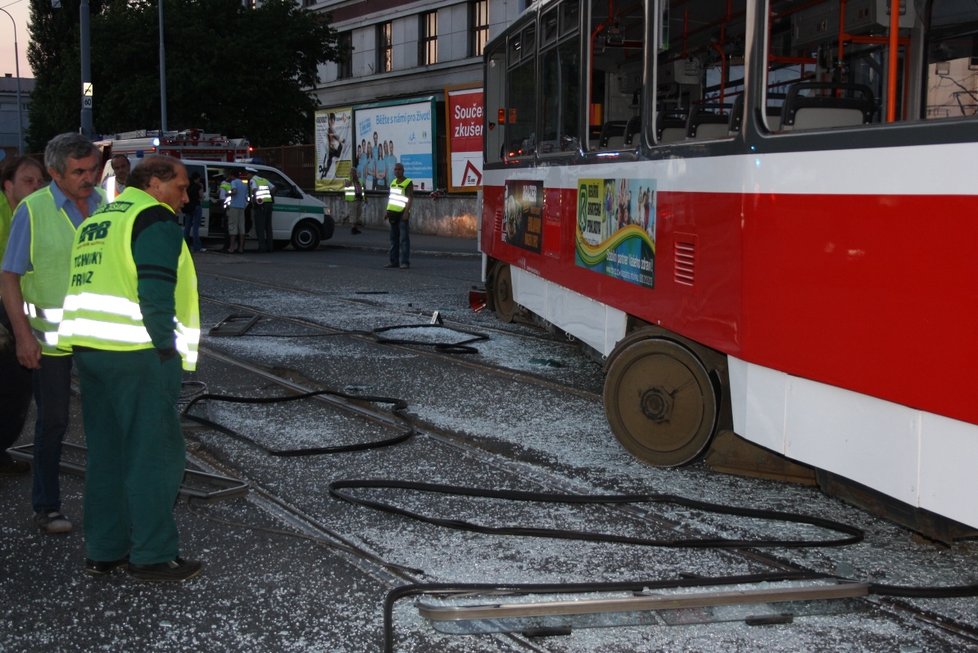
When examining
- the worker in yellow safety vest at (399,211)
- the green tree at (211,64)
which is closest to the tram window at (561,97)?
the worker in yellow safety vest at (399,211)

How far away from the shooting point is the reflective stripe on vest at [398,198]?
19.2 meters

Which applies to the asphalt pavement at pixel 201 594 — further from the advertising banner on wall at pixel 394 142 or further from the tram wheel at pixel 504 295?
the advertising banner on wall at pixel 394 142

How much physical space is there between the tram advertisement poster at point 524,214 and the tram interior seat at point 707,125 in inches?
132

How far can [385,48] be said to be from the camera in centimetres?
4256

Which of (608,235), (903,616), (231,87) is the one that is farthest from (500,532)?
(231,87)

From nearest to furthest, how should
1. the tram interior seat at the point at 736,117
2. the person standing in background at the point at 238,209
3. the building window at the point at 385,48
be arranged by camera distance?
the tram interior seat at the point at 736,117, the person standing in background at the point at 238,209, the building window at the point at 385,48

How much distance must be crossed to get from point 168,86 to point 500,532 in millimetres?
36937

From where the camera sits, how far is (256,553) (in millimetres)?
5027

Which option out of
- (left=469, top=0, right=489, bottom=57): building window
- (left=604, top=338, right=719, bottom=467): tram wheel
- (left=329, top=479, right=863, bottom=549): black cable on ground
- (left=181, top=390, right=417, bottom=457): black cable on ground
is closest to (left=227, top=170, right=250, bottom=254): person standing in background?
(left=469, top=0, right=489, bottom=57): building window

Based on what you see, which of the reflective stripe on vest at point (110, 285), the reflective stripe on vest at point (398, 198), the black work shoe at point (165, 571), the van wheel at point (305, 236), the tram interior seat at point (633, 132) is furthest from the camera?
the van wheel at point (305, 236)

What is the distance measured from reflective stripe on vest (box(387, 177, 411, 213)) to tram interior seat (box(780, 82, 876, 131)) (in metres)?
14.3

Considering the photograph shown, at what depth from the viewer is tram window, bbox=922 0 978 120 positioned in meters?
4.84

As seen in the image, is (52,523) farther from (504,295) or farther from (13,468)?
(504,295)

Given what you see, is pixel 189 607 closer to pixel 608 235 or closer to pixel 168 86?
pixel 608 235
